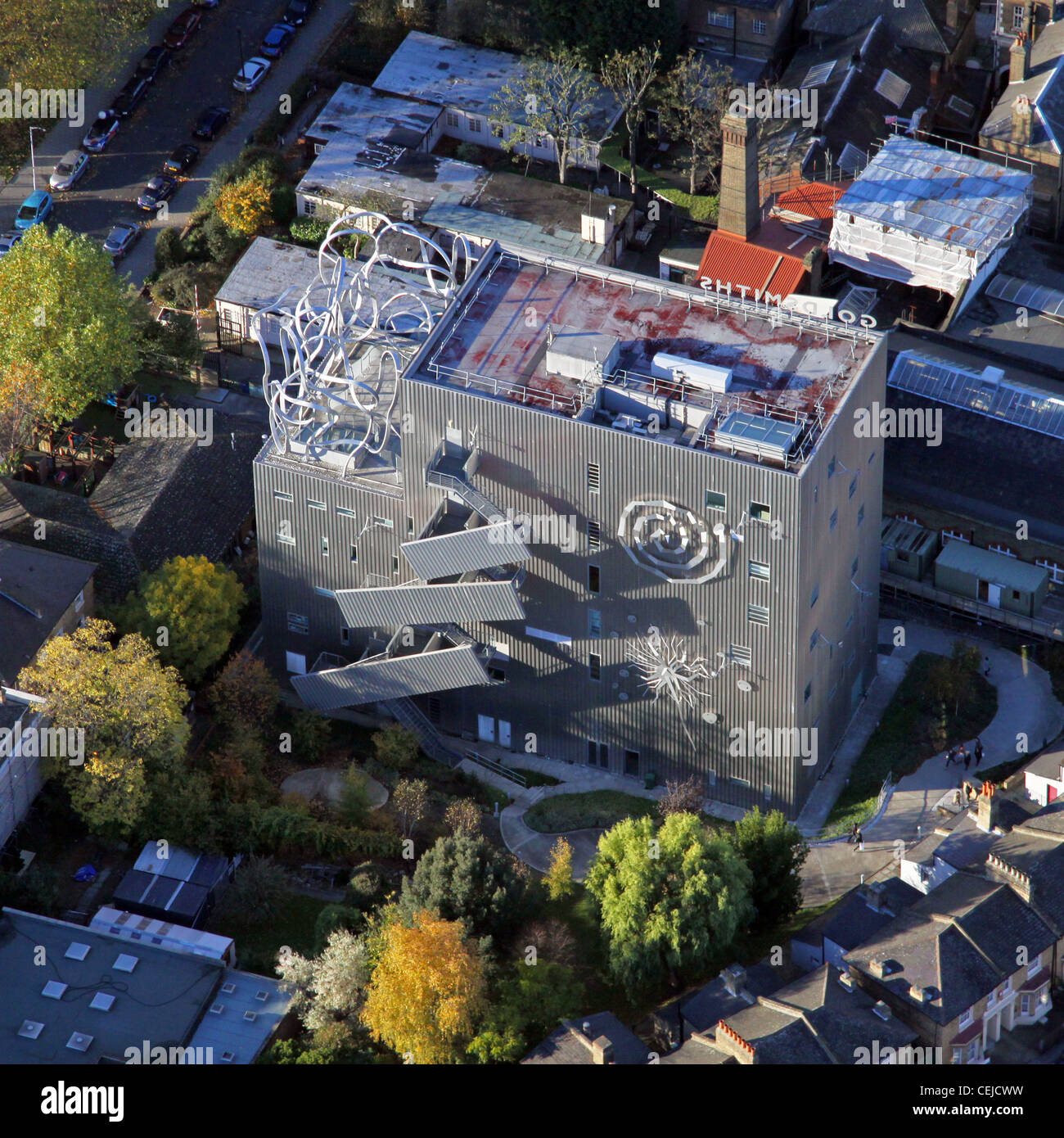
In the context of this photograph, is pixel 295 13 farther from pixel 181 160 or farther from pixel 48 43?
pixel 48 43

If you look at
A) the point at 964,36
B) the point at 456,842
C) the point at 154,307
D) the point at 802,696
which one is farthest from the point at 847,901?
the point at 964,36

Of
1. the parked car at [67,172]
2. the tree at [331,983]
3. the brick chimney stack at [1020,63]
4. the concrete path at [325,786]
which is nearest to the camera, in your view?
the tree at [331,983]

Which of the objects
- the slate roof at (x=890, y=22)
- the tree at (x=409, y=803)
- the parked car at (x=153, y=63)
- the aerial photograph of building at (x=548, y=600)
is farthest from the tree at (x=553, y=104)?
the tree at (x=409, y=803)

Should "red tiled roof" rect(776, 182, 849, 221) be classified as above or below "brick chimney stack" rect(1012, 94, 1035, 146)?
below

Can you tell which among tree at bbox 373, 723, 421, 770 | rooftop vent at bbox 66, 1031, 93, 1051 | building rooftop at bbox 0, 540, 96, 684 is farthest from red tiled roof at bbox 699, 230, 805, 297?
rooftop vent at bbox 66, 1031, 93, 1051

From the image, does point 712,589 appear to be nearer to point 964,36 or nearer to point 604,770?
point 604,770

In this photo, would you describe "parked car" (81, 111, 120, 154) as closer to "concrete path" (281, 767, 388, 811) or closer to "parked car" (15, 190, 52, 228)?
"parked car" (15, 190, 52, 228)

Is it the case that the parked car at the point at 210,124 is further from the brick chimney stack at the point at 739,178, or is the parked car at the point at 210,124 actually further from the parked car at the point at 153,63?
the brick chimney stack at the point at 739,178

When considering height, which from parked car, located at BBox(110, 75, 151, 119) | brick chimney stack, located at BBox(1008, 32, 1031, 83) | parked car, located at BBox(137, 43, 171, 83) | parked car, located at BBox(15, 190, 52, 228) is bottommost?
parked car, located at BBox(15, 190, 52, 228)
